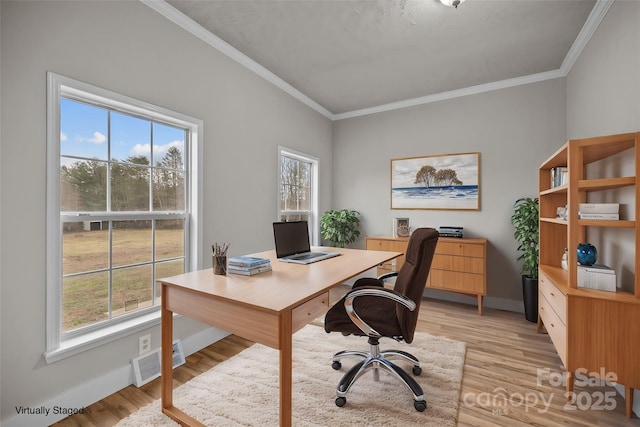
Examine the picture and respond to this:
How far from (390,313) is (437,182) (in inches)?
106

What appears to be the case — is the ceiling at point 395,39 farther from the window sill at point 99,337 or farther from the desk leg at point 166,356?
the window sill at point 99,337

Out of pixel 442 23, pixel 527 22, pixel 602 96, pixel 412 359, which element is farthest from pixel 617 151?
pixel 412 359

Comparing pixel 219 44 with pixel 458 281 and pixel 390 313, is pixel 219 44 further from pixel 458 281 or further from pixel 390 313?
pixel 458 281

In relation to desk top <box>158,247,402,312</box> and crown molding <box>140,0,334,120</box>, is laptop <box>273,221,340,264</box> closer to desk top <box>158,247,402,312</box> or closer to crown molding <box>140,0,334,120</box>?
desk top <box>158,247,402,312</box>

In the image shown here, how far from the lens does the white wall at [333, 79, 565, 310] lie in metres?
3.41

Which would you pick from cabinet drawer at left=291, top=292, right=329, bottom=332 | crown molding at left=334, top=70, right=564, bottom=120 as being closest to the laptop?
cabinet drawer at left=291, top=292, right=329, bottom=332

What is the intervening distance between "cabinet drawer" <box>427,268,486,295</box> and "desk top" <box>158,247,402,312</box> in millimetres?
1754

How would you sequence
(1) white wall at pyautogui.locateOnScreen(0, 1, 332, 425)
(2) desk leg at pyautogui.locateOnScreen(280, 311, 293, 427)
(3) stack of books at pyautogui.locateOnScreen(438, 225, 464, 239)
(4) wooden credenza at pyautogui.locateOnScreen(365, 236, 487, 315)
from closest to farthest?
(2) desk leg at pyautogui.locateOnScreen(280, 311, 293, 427), (1) white wall at pyautogui.locateOnScreen(0, 1, 332, 425), (4) wooden credenza at pyautogui.locateOnScreen(365, 236, 487, 315), (3) stack of books at pyautogui.locateOnScreen(438, 225, 464, 239)

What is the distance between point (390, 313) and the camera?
71.7 inches

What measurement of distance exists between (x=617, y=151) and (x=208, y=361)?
3483mm

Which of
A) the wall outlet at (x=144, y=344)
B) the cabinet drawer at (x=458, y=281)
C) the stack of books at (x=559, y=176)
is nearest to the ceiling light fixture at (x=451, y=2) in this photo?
the stack of books at (x=559, y=176)

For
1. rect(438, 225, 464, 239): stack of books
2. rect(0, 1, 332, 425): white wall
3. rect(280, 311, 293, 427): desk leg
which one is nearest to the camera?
rect(280, 311, 293, 427): desk leg

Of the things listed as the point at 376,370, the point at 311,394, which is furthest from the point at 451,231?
the point at 311,394

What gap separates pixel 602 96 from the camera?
2.29 meters
